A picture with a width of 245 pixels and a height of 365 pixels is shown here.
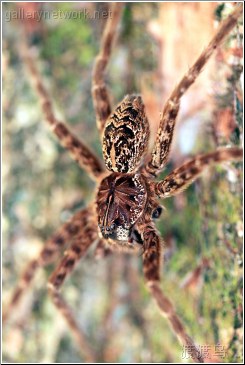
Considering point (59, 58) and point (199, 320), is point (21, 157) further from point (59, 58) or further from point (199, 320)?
point (199, 320)

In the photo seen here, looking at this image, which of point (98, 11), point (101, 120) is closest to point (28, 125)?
point (98, 11)

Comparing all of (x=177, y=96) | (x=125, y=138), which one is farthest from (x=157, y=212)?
(x=177, y=96)

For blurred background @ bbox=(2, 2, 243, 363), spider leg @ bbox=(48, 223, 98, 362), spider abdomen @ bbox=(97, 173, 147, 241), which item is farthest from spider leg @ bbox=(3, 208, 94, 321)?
spider abdomen @ bbox=(97, 173, 147, 241)

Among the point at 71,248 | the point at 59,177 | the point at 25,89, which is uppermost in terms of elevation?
the point at 25,89

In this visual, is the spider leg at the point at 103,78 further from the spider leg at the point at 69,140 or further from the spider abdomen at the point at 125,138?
the spider abdomen at the point at 125,138

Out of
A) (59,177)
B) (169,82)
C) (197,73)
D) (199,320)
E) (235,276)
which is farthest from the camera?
(59,177)

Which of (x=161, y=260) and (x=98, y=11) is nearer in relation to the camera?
(x=161, y=260)

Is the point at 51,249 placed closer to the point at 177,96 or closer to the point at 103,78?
the point at 103,78

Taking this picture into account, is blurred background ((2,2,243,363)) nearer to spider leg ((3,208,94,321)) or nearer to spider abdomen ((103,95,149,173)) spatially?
spider leg ((3,208,94,321))
